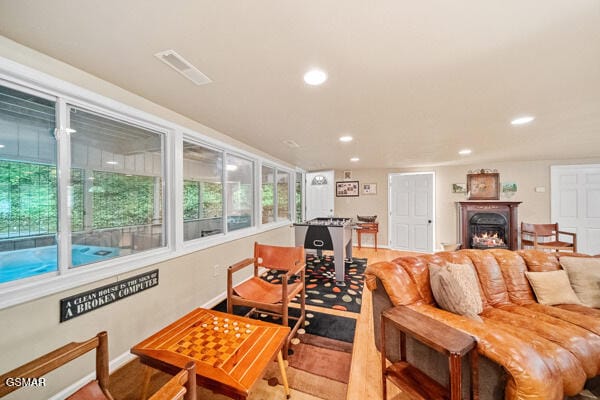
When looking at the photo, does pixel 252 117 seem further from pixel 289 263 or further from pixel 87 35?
pixel 289 263

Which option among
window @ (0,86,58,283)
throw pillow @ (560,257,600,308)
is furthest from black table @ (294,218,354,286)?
window @ (0,86,58,283)

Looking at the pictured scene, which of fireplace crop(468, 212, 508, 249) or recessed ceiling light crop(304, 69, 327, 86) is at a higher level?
recessed ceiling light crop(304, 69, 327, 86)

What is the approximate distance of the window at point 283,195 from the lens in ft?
16.7

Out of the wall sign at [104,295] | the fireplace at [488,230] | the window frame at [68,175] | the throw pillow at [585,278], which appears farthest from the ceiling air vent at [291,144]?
the fireplace at [488,230]

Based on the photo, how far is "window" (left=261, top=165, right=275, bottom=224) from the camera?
4.47 meters

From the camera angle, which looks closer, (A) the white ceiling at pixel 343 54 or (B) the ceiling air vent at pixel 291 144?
(A) the white ceiling at pixel 343 54

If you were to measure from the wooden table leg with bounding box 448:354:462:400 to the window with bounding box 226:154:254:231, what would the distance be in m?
2.95

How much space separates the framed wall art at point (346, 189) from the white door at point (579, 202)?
13.7 ft

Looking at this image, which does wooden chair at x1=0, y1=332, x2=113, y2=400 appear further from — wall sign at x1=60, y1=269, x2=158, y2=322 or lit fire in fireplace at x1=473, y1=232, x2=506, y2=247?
lit fire in fireplace at x1=473, y1=232, x2=506, y2=247

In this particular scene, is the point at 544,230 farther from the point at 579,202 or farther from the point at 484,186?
the point at 484,186

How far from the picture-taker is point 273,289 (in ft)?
7.64

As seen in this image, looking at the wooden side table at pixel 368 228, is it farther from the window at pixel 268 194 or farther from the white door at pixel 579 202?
the white door at pixel 579 202

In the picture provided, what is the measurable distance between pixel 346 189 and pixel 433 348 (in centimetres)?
527

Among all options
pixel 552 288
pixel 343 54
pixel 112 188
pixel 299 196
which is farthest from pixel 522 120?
pixel 299 196
